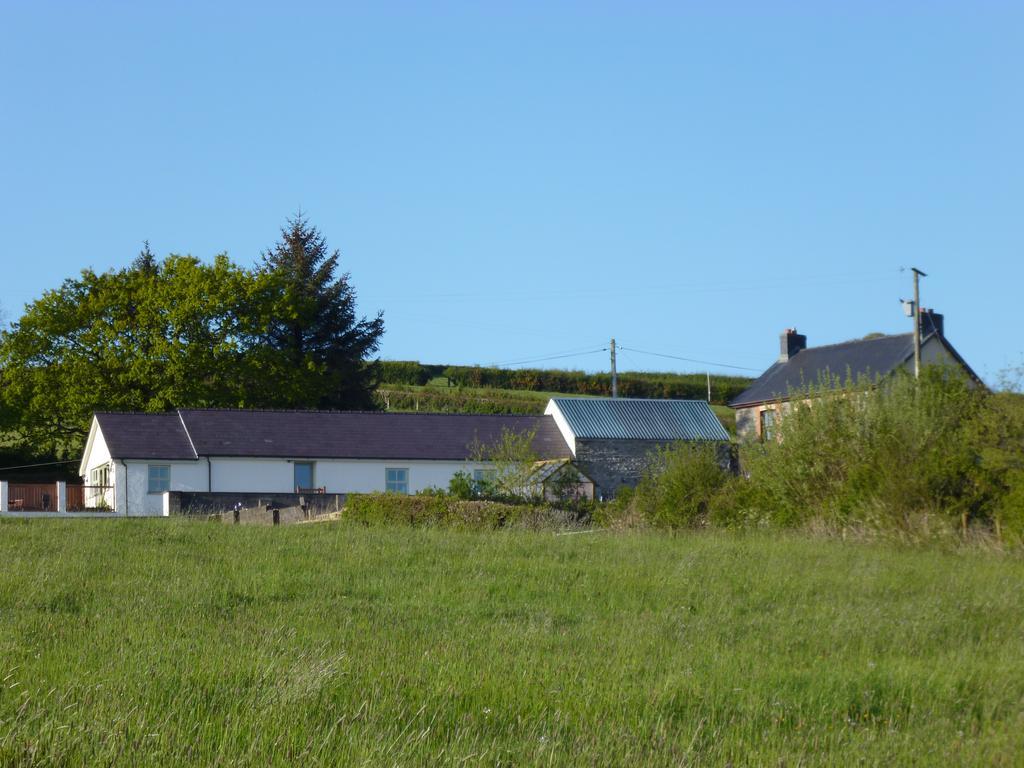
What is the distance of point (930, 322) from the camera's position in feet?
159

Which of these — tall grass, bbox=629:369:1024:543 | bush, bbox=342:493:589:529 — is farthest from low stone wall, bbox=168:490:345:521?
tall grass, bbox=629:369:1024:543

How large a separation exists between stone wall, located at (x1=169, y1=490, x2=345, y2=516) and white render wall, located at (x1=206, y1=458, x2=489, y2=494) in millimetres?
3065

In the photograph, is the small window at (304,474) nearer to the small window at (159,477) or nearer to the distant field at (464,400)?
the small window at (159,477)

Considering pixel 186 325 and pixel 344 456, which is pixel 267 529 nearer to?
pixel 344 456

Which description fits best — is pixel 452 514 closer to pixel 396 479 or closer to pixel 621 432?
pixel 396 479

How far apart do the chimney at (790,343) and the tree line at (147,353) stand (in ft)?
73.1

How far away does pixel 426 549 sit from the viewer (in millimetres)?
17109

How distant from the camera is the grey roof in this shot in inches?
1775

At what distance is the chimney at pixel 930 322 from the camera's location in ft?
159

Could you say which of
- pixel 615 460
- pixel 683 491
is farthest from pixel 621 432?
pixel 683 491

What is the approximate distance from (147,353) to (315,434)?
11.6m

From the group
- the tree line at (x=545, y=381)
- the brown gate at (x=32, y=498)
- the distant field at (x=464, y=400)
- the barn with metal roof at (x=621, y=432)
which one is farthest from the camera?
the tree line at (x=545, y=381)

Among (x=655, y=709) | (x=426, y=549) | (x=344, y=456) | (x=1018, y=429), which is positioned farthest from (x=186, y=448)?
(x=655, y=709)

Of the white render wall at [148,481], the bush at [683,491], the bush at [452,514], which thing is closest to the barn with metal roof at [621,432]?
the white render wall at [148,481]
